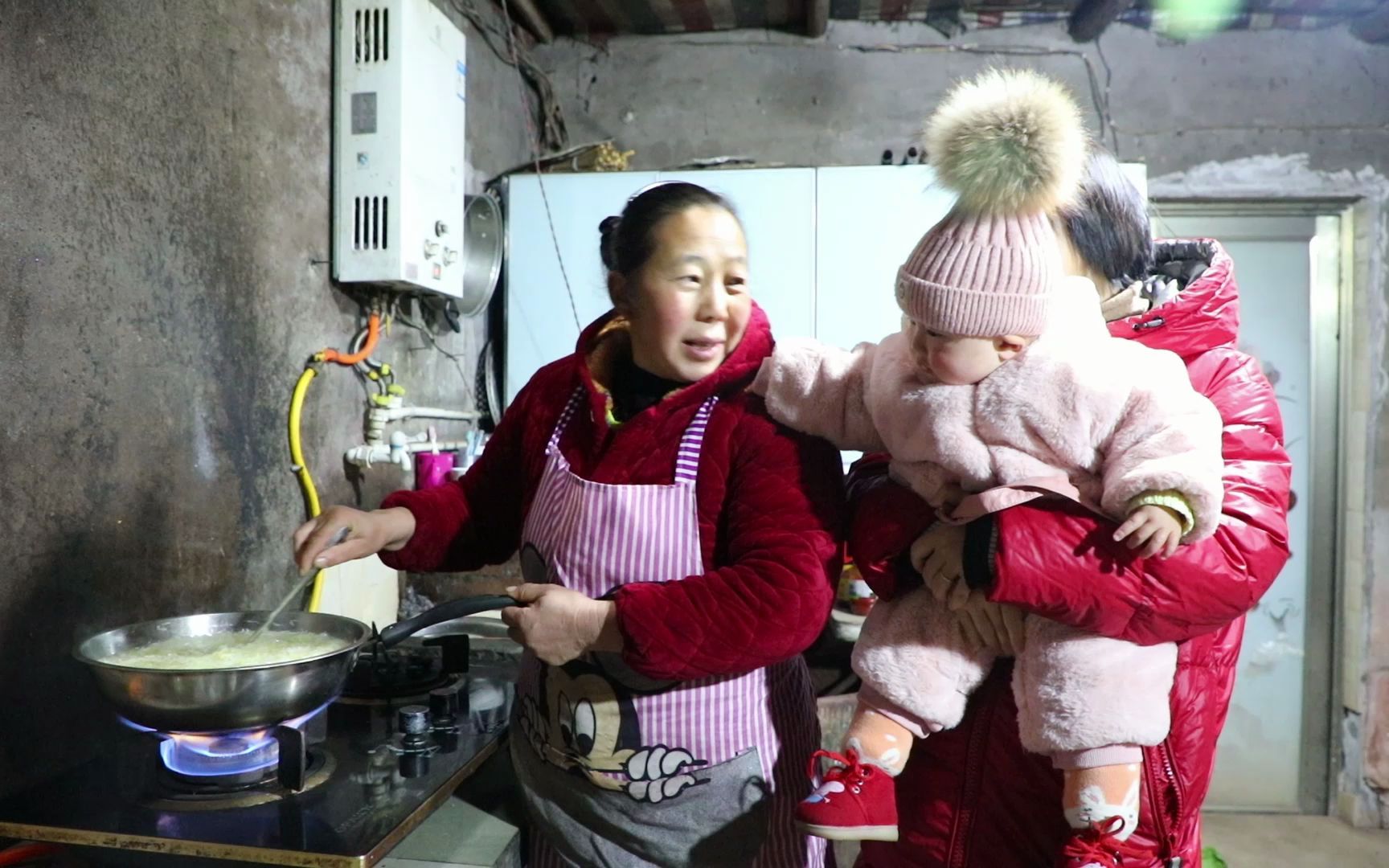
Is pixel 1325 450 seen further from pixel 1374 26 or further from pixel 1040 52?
pixel 1040 52

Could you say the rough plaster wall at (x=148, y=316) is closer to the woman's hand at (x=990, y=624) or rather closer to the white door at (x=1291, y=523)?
the woman's hand at (x=990, y=624)

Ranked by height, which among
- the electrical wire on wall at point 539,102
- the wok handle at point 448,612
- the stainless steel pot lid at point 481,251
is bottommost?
the wok handle at point 448,612

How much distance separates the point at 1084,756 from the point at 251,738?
111cm

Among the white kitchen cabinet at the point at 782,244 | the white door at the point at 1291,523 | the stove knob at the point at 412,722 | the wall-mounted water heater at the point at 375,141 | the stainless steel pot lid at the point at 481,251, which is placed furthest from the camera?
the white door at the point at 1291,523

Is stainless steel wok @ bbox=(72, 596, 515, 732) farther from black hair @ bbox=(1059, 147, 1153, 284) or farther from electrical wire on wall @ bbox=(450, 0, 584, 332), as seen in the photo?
electrical wire on wall @ bbox=(450, 0, 584, 332)

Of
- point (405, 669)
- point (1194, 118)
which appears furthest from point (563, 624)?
point (1194, 118)

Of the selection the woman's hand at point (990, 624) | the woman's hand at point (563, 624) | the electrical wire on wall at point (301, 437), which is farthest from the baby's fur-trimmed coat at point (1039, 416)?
the electrical wire on wall at point (301, 437)

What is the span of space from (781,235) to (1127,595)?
94.9 inches

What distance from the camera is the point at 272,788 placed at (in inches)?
50.4

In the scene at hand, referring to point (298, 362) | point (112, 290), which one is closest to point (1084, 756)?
point (112, 290)

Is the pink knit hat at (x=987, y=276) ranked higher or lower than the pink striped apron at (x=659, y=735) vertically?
higher

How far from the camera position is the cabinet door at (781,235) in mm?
3189

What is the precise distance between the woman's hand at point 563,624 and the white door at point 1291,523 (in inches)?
131

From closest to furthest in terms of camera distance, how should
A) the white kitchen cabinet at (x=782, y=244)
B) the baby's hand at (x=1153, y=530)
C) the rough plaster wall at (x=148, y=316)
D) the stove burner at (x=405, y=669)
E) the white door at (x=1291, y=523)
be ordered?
the baby's hand at (x=1153, y=530) → the rough plaster wall at (x=148, y=316) → the stove burner at (x=405, y=669) → the white kitchen cabinet at (x=782, y=244) → the white door at (x=1291, y=523)
